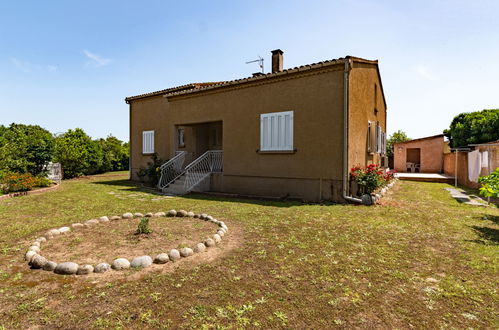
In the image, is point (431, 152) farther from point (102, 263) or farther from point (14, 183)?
point (14, 183)

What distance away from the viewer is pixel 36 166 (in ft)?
46.6

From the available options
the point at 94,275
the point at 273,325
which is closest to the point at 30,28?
the point at 94,275

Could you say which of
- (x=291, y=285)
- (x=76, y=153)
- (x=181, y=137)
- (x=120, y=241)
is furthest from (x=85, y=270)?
(x=76, y=153)

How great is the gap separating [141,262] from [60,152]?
62.1 feet

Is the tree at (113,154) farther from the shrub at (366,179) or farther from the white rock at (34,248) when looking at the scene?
the shrub at (366,179)

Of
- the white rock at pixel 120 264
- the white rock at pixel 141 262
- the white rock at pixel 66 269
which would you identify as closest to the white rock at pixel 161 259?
the white rock at pixel 141 262

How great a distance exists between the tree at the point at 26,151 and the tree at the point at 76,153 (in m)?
2.55

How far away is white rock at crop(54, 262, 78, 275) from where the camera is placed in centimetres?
351

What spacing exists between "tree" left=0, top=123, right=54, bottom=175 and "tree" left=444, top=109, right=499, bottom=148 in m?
38.8

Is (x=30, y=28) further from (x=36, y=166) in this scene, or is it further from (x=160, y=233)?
(x=160, y=233)

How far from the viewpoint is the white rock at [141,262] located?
371 cm

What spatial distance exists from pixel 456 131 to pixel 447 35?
29.5 metres

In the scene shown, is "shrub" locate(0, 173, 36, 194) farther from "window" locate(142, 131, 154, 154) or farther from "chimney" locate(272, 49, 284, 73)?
"chimney" locate(272, 49, 284, 73)

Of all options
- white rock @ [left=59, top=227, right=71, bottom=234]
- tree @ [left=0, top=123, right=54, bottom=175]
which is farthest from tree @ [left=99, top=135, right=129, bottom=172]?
A: white rock @ [left=59, top=227, right=71, bottom=234]
